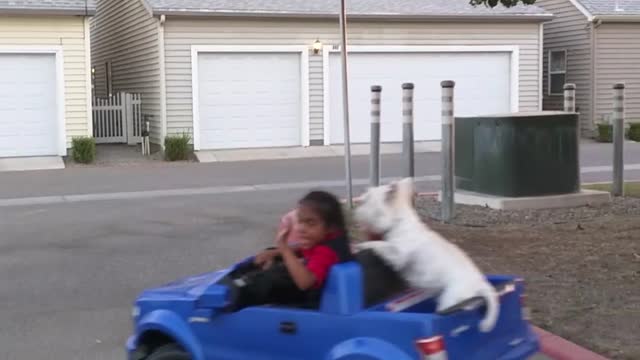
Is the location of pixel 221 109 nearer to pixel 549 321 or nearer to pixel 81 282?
pixel 81 282

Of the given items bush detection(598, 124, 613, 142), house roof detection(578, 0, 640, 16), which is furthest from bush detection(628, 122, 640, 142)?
house roof detection(578, 0, 640, 16)

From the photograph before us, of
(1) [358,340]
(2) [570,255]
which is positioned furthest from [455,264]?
(2) [570,255]

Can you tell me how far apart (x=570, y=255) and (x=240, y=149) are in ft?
46.8

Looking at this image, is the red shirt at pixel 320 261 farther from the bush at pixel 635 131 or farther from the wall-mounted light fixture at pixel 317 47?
the bush at pixel 635 131

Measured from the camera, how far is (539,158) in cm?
1205

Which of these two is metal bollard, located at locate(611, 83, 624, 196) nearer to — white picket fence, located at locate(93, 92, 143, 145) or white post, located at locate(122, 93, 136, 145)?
white picket fence, located at locate(93, 92, 143, 145)

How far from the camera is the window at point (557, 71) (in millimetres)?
27438

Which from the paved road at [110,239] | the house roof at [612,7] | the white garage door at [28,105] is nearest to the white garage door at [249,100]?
the paved road at [110,239]

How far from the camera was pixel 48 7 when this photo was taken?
66.8 ft

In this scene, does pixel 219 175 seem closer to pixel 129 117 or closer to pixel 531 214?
pixel 129 117

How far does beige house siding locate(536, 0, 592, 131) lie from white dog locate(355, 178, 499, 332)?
76.3ft

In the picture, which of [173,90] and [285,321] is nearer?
[285,321]

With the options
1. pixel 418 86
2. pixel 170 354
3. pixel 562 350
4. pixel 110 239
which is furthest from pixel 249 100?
pixel 170 354

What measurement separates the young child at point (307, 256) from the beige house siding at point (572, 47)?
76.4 ft
